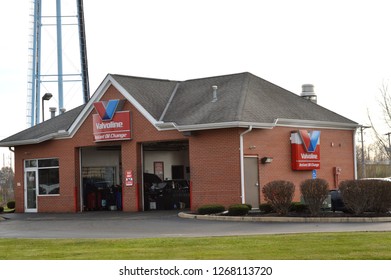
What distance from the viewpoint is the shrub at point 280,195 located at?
2755 centimetres

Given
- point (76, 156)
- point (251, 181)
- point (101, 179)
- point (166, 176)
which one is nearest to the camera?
point (251, 181)

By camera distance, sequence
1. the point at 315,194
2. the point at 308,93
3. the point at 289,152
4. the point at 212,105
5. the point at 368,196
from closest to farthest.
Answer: the point at 368,196, the point at 315,194, the point at 212,105, the point at 289,152, the point at 308,93

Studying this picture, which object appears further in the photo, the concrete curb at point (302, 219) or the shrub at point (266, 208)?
the shrub at point (266, 208)

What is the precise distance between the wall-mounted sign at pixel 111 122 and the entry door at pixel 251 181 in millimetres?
6151

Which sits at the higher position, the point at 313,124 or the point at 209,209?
the point at 313,124

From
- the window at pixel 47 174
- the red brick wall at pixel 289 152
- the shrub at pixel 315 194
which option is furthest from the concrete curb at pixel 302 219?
the window at pixel 47 174

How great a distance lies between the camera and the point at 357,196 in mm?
26125

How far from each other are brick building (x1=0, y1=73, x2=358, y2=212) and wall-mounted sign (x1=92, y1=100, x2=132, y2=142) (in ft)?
0.15

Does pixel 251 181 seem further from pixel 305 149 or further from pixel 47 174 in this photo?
pixel 47 174

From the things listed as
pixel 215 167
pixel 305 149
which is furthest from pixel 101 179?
pixel 305 149

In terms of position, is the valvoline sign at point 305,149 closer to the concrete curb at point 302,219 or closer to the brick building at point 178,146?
the brick building at point 178,146

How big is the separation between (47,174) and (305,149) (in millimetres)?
13573

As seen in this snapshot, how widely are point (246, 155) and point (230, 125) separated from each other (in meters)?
1.78

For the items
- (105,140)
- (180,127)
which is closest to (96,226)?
(180,127)
